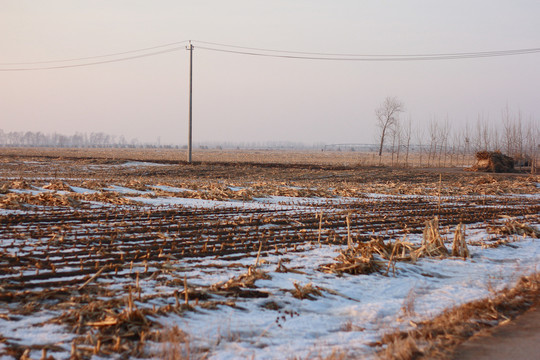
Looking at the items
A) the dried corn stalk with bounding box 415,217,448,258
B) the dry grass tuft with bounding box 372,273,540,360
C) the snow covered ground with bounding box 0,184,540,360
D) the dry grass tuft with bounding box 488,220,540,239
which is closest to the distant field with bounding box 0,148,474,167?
the dry grass tuft with bounding box 488,220,540,239

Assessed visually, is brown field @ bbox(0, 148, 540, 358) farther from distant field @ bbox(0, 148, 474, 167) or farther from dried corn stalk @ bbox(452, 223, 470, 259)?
distant field @ bbox(0, 148, 474, 167)

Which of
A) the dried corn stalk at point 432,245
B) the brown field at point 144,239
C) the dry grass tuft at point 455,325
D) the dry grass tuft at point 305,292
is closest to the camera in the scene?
the dry grass tuft at point 455,325

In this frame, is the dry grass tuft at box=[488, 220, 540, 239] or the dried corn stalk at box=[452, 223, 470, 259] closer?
the dried corn stalk at box=[452, 223, 470, 259]

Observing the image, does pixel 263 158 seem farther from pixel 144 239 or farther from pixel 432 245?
pixel 432 245

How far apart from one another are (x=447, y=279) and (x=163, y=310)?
4.38 meters

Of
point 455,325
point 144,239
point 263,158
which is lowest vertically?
point 455,325

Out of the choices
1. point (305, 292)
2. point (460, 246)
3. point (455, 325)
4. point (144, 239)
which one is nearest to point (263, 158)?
point (144, 239)

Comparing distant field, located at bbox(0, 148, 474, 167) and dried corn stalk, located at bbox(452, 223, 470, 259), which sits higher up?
distant field, located at bbox(0, 148, 474, 167)

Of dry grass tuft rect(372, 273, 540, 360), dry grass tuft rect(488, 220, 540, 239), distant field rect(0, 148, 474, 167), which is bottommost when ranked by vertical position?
dry grass tuft rect(372, 273, 540, 360)

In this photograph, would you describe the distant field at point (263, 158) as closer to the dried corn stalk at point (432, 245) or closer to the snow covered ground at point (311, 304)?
the dried corn stalk at point (432, 245)

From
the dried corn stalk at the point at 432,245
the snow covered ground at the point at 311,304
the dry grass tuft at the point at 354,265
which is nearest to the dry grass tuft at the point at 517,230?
the snow covered ground at the point at 311,304

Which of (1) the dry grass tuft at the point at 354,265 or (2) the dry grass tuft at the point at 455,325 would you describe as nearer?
(2) the dry grass tuft at the point at 455,325

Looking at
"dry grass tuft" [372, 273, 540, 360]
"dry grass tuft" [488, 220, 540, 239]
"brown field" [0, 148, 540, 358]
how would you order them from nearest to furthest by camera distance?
"dry grass tuft" [372, 273, 540, 360]
"brown field" [0, 148, 540, 358]
"dry grass tuft" [488, 220, 540, 239]

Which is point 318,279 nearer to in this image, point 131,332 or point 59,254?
point 131,332
